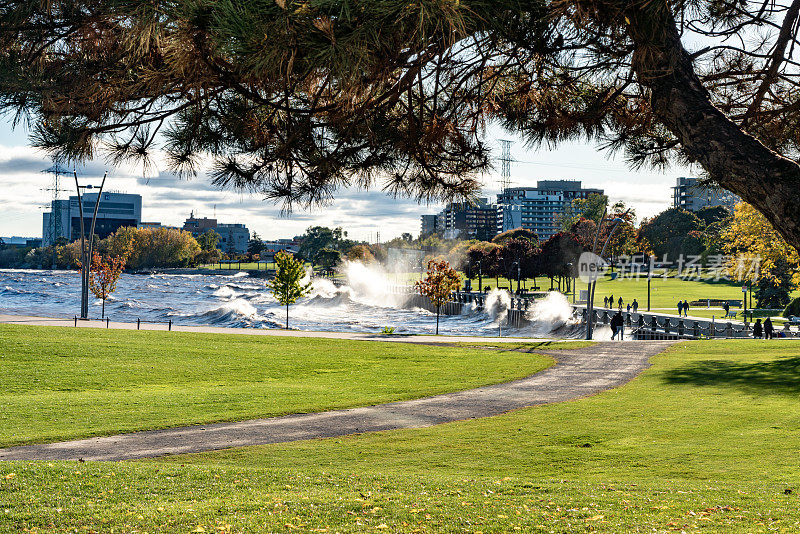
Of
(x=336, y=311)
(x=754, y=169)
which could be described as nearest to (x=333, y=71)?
(x=754, y=169)

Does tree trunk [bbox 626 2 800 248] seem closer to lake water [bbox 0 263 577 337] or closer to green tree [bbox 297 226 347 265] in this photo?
lake water [bbox 0 263 577 337]

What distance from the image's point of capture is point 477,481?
9.12 metres

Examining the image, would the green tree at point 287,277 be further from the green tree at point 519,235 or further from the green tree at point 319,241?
the green tree at point 319,241

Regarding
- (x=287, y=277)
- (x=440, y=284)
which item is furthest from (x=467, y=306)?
(x=287, y=277)

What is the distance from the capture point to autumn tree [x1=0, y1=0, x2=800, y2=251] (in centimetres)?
440

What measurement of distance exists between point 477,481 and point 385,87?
229 inches

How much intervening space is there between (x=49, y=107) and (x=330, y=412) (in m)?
11.4

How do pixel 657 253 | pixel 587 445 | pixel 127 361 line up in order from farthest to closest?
1. pixel 657 253
2. pixel 127 361
3. pixel 587 445

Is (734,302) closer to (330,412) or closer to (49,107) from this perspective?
(330,412)

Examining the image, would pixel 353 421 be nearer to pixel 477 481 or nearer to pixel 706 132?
pixel 477 481

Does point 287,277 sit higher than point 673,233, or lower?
lower

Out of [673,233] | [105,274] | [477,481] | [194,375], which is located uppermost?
[673,233]

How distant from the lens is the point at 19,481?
27.0ft

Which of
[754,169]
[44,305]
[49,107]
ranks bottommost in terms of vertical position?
[44,305]
